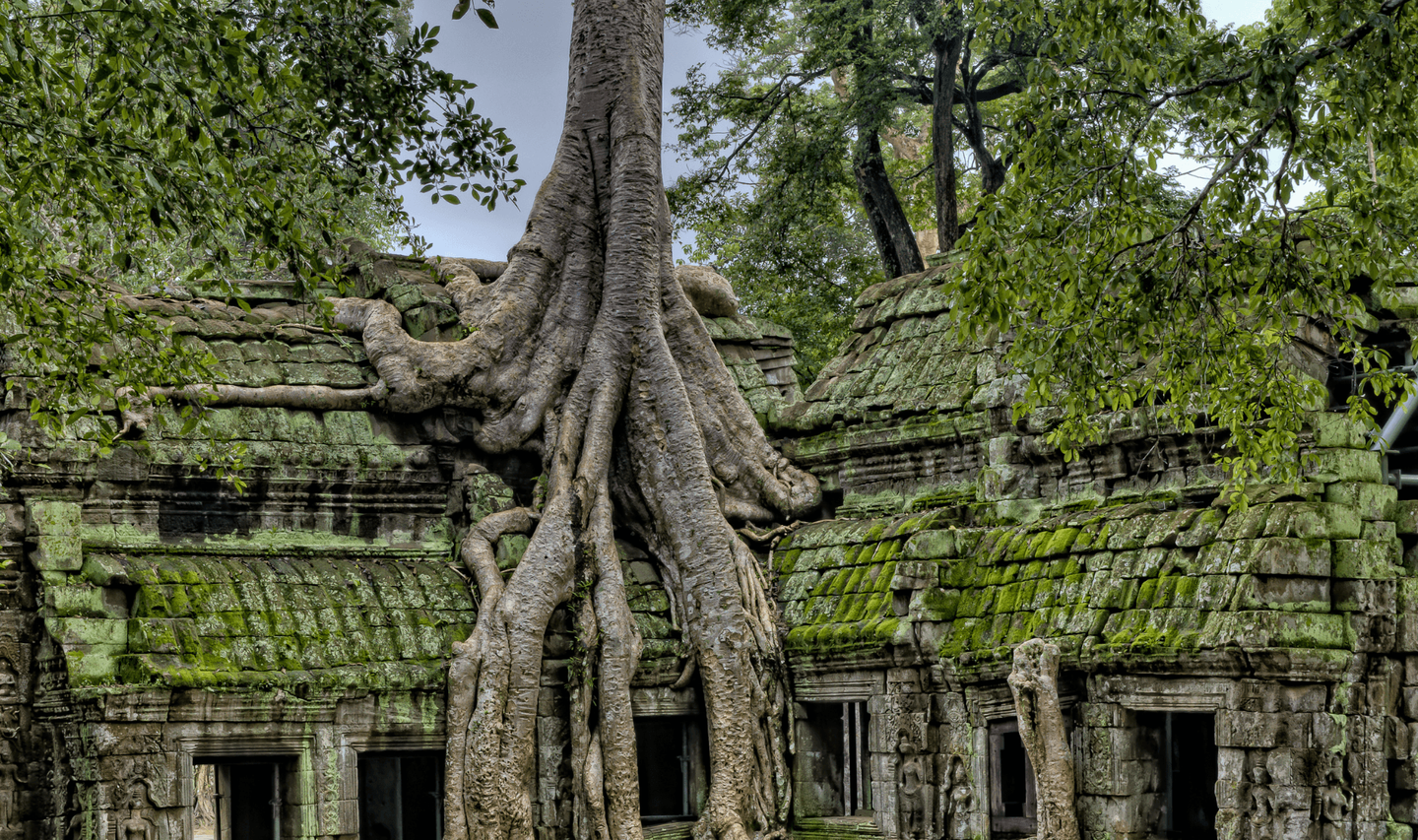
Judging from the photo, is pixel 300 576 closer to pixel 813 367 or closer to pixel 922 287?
pixel 922 287

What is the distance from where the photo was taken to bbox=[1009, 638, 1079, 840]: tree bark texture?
1065 cm

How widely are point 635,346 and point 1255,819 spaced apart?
624 cm

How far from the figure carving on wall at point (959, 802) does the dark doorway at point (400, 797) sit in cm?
373

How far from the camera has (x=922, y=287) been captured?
47.2 ft

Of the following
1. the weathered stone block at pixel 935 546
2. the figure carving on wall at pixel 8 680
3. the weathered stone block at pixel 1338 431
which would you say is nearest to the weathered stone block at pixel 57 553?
the figure carving on wall at pixel 8 680

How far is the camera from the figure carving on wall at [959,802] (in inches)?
457

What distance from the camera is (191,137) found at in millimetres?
7660

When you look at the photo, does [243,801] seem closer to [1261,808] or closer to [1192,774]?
[1192,774]

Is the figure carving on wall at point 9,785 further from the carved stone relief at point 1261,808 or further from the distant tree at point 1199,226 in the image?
the carved stone relief at point 1261,808

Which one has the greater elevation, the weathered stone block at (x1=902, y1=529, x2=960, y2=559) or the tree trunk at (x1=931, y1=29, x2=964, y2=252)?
the tree trunk at (x1=931, y1=29, x2=964, y2=252)

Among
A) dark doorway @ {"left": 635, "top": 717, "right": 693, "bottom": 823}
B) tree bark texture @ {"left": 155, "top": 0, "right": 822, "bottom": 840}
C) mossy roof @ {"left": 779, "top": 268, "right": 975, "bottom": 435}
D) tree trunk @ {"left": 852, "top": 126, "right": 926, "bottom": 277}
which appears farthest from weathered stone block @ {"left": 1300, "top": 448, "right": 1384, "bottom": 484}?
tree trunk @ {"left": 852, "top": 126, "right": 926, "bottom": 277}

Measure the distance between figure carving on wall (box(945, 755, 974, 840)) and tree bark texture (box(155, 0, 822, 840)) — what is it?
1560 millimetres

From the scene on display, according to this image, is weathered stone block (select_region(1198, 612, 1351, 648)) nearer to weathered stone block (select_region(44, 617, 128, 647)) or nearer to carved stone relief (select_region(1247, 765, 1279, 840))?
carved stone relief (select_region(1247, 765, 1279, 840))

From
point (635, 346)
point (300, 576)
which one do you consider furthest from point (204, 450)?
point (635, 346)
